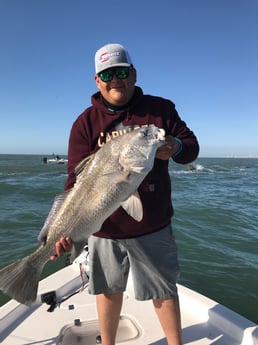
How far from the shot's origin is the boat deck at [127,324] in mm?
3500

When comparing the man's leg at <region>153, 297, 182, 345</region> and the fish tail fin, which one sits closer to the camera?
the fish tail fin

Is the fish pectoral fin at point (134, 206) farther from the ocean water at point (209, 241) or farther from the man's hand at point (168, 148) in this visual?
the ocean water at point (209, 241)

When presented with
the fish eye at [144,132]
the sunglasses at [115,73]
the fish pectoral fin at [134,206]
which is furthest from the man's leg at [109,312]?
the sunglasses at [115,73]

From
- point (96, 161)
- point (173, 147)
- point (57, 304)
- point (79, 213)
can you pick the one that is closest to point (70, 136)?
point (96, 161)

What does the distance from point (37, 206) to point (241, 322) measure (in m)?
13.0

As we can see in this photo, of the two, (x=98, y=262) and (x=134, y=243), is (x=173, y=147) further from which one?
(x=98, y=262)

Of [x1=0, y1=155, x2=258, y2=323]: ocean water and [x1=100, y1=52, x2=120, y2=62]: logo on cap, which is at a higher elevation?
[x1=100, y1=52, x2=120, y2=62]: logo on cap

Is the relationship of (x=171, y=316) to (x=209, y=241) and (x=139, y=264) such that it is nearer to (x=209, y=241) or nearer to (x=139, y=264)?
(x=139, y=264)

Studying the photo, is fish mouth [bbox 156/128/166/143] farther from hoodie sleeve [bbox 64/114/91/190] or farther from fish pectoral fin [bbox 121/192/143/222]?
hoodie sleeve [bbox 64/114/91/190]

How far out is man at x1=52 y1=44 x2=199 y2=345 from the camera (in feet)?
9.37

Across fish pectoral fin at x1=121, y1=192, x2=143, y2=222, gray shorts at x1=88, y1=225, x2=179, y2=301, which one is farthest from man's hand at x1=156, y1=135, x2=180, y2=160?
gray shorts at x1=88, y1=225, x2=179, y2=301

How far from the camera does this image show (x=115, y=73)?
114 inches

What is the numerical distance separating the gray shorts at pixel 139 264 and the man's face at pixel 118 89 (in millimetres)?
1230

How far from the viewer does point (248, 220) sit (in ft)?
39.7
